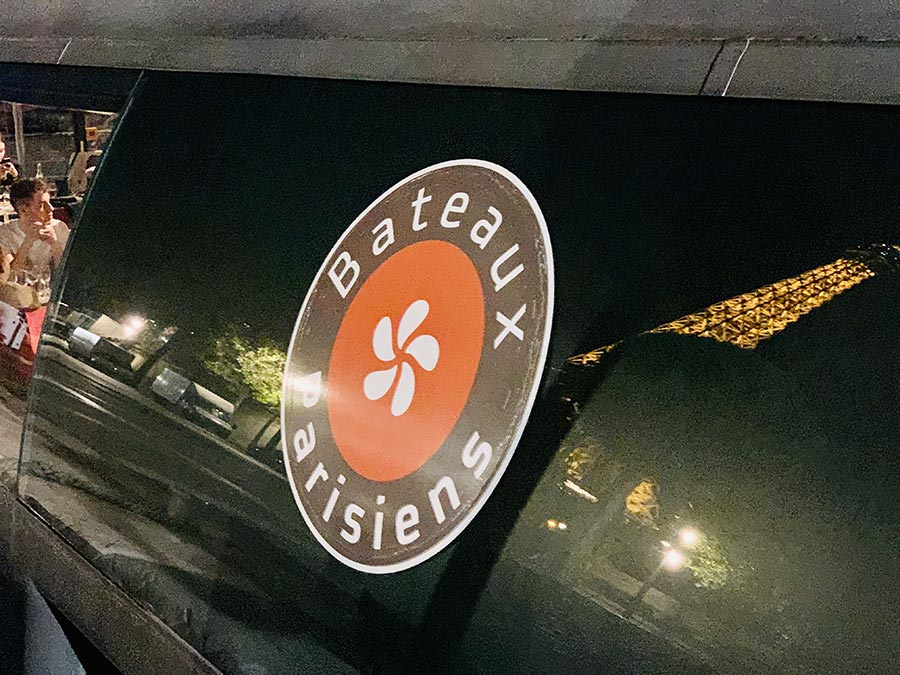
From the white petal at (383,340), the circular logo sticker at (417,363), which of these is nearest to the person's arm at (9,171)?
the circular logo sticker at (417,363)

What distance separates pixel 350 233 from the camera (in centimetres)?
102

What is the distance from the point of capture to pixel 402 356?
932 mm

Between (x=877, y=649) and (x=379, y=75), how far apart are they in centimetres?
79

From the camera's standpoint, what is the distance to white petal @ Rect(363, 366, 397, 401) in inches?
36.9

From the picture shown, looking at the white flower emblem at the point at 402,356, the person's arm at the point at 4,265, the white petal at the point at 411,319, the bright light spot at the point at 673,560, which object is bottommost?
the person's arm at the point at 4,265

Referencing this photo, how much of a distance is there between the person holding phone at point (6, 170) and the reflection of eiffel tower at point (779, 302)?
126 centimetres

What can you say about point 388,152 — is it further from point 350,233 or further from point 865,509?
point 865,509

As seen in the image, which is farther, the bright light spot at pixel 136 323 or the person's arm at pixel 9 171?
the person's arm at pixel 9 171

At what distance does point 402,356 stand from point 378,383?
4 cm

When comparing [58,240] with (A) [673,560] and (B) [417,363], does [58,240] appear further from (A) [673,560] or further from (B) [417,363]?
(A) [673,560]

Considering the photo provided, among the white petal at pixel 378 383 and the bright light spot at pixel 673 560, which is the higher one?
the white petal at pixel 378 383

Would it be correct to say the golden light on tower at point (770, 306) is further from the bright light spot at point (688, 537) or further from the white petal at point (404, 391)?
the white petal at point (404, 391)

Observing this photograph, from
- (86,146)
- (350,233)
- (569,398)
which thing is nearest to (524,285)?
(569,398)

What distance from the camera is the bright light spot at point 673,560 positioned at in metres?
0.71
